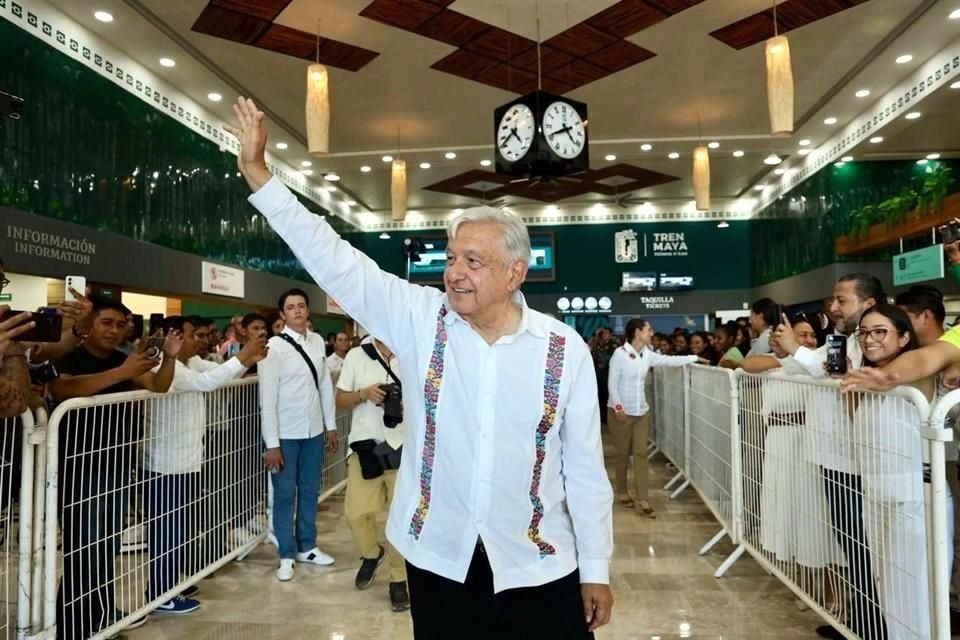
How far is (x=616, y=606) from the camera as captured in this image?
3338mm

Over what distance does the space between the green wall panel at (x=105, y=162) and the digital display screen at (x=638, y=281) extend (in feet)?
28.3

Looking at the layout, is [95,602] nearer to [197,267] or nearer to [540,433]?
[540,433]

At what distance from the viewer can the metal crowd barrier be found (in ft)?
6.66

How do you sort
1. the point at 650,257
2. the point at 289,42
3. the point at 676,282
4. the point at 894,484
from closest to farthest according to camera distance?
the point at 894,484 < the point at 289,42 < the point at 676,282 < the point at 650,257

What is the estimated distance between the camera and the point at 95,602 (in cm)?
270

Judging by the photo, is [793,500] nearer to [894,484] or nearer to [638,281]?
[894,484]

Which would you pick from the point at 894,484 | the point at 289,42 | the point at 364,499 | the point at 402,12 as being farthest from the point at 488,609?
the point at 289,42

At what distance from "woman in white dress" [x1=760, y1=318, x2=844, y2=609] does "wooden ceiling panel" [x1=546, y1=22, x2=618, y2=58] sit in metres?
4.36

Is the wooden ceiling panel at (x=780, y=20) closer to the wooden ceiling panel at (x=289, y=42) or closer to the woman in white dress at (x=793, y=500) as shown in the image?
the wooden ceiling panel at (x=289, y=42)

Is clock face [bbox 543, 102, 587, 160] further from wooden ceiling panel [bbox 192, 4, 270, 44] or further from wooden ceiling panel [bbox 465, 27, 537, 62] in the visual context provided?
wooden ceiling panel [bbox 192, 4, 270, 44]

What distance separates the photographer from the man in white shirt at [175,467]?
10.2 feet

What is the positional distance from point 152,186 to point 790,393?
697 centimetres

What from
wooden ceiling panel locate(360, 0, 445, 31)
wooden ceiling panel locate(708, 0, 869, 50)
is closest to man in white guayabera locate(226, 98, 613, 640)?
wooden ceiling panel locate(360, 0, 445, 31)

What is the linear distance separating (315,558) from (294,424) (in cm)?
84
